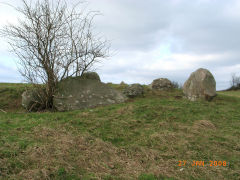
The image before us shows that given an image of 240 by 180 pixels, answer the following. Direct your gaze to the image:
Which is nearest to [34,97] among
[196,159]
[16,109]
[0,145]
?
[16,109]

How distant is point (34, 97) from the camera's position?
9695 millimetres

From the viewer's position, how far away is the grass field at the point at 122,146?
12.5 feet

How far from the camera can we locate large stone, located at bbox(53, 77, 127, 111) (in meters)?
9.37

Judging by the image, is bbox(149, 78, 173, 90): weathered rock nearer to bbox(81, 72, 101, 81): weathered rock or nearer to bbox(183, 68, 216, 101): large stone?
bbox(183, 68, 216, 101): large stone

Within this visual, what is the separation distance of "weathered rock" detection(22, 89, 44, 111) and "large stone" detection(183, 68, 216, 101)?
28.8ft

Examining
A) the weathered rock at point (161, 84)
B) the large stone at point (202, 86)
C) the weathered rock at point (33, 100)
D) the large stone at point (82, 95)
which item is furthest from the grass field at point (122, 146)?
the weathered rock at point (161, 84)

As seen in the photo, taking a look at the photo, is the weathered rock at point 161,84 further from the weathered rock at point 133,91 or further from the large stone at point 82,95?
the large stone at point 82,95

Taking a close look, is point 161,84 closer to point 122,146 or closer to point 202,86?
point 202,86

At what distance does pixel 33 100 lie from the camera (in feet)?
31.2

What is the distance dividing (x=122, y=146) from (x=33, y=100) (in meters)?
6.34

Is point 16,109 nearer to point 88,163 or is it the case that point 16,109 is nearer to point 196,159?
point 88,163

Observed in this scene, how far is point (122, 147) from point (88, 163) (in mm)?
1200

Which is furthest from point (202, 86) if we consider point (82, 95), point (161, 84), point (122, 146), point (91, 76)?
point (122, 146)

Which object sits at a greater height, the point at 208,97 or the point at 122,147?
the point at 208,97
